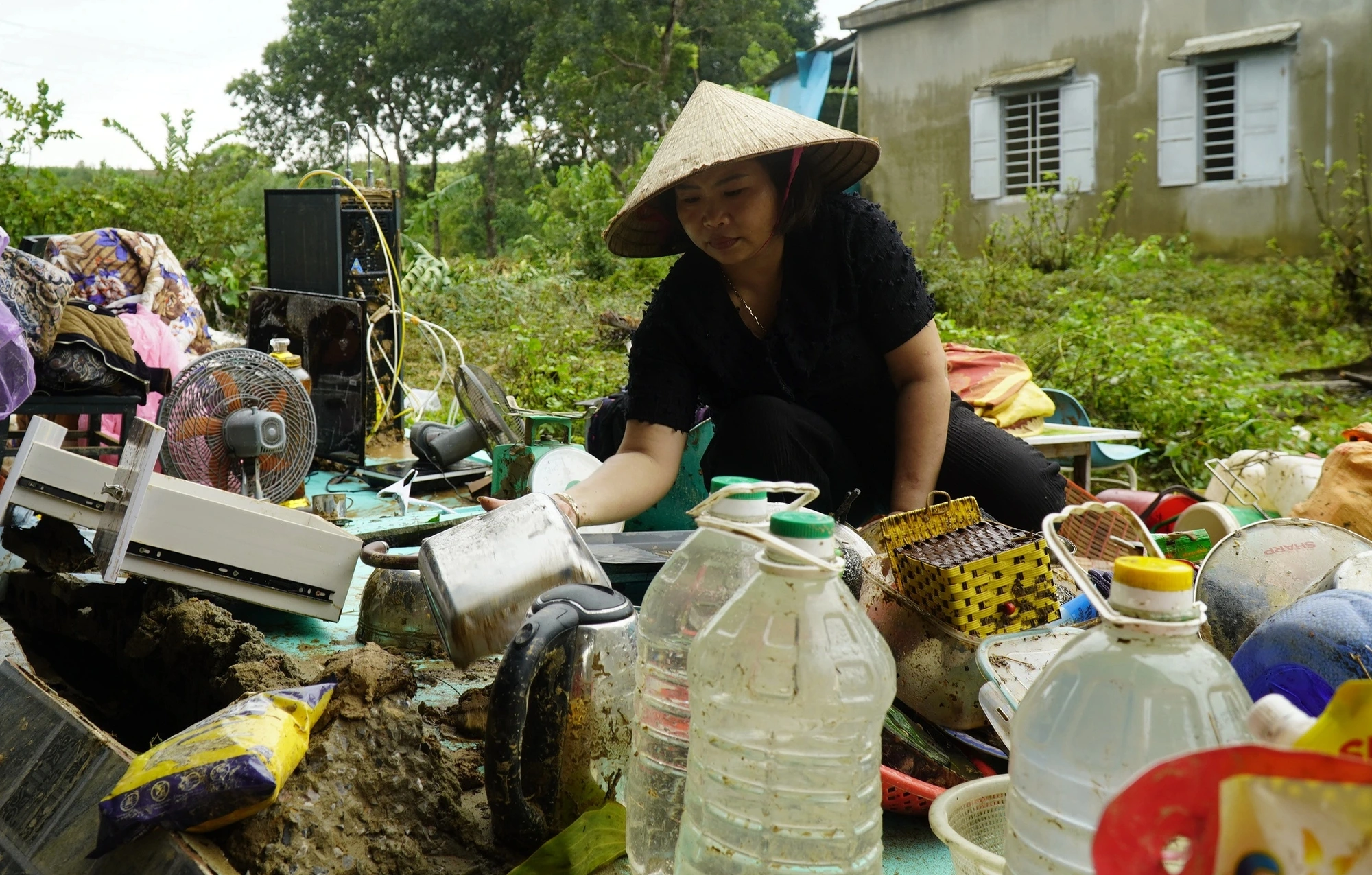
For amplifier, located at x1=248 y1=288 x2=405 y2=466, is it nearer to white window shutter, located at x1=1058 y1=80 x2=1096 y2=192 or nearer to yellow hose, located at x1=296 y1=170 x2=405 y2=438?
yellow hose, located at x1=296 y1=170 x2=405 y2=438

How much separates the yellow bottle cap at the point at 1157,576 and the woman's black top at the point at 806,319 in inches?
71.5

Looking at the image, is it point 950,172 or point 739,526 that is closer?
point 739,526

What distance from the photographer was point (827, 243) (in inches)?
108

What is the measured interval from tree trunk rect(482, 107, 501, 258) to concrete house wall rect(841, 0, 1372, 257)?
7515mm

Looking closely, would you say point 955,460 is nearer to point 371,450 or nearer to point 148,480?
point 148,480

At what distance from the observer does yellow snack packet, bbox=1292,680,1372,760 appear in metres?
0.62

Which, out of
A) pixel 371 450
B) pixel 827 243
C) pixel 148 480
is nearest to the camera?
pixel 148 480

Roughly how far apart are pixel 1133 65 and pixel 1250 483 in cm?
900

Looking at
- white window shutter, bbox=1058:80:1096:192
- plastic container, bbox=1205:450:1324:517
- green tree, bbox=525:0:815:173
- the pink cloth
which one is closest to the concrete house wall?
white window shutter, bbox=1058:80:1096:192

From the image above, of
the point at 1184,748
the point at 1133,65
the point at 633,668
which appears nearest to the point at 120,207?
the point at 633,668

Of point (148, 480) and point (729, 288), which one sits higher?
point (729, 288)

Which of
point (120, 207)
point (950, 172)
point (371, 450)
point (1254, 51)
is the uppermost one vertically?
point (1254, 51)

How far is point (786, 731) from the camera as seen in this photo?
1136mm

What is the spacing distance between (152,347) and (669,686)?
14.7ft
